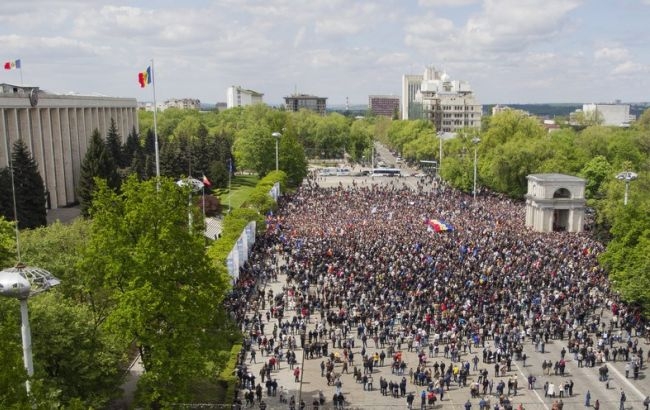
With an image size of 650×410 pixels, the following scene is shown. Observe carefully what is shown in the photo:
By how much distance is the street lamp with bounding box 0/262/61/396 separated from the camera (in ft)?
47.6

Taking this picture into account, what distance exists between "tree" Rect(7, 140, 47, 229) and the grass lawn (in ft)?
65.9

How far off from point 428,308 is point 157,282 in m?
17.7

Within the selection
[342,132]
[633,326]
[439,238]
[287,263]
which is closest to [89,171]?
[287,263]

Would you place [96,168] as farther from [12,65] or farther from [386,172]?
[386,172]

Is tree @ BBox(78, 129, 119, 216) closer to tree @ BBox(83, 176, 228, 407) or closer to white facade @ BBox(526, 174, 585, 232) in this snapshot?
tree @ BBox(83, 176, 228, 407)

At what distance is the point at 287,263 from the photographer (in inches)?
1721

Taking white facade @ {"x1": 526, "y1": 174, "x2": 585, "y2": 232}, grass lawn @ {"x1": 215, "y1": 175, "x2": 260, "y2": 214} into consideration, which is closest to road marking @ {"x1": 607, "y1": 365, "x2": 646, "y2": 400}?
white facade @ {"x1": 526, "y1": 174, "x2": 585, "y2": 232}

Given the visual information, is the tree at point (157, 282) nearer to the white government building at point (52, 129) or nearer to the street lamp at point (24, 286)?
the street lamp at point (24, 286)

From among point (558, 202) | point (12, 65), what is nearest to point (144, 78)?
point (12, 65)

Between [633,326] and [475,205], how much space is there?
36.2 m

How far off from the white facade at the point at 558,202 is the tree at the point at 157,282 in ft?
138

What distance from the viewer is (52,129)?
6250 centimetres

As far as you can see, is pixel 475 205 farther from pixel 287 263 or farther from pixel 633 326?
pixel 633 326

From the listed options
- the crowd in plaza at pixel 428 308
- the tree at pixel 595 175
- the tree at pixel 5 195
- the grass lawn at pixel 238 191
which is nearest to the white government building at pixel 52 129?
the tree at pixel 5 195
